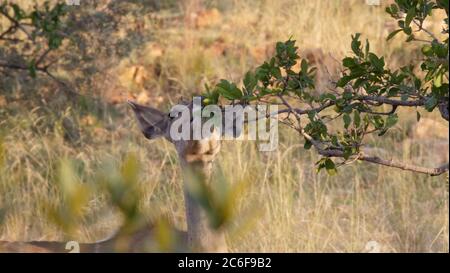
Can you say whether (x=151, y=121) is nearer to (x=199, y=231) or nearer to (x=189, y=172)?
(x=189, y=172)

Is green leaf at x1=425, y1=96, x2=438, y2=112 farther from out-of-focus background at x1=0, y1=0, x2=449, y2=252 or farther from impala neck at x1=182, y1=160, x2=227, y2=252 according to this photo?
out-of-focus background at x1=0, y1=0, x2=449, y2=252

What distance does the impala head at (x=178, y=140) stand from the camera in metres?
3.01

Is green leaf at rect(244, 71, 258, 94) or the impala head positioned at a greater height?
green leaf at rect(244, 71, 258, 94)

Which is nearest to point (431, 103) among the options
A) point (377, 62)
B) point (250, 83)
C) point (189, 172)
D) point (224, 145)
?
point (377, 62)

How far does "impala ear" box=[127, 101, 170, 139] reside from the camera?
3.22 meters

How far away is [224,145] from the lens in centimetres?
571

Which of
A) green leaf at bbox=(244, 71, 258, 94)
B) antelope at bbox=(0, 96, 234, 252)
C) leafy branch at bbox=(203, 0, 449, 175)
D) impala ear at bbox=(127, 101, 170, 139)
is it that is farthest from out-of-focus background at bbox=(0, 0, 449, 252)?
green leaf at bbox=(244, 71, 258, 94)

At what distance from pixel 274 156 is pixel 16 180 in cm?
163

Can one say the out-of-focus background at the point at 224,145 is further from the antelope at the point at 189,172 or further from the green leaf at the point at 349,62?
the green leaf at the point at 349,62

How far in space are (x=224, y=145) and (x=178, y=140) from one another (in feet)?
8.67

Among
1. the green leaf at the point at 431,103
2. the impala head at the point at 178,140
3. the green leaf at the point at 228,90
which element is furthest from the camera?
the impala head at the point at 178,140

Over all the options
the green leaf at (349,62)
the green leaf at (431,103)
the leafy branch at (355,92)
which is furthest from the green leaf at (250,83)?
the green leaf at (431,103)

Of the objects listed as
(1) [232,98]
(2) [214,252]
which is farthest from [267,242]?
(1) [232,98]

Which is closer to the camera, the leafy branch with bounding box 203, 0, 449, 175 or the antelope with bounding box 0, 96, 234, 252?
the leafy branch with bounding box 203, 0, 449, 175
